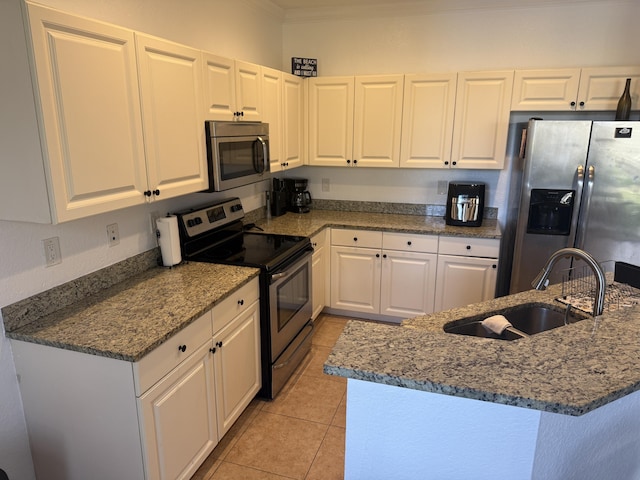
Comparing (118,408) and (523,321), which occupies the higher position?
(523,321)

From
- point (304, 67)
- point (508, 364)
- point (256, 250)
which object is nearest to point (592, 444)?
point (508, 364)

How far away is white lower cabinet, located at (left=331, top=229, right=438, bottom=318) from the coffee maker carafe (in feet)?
1.67

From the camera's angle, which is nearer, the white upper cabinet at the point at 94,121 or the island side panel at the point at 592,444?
the island side panel at the point at 592,444

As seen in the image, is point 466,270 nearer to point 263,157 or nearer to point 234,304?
point 263,157

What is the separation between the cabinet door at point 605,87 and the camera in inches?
118

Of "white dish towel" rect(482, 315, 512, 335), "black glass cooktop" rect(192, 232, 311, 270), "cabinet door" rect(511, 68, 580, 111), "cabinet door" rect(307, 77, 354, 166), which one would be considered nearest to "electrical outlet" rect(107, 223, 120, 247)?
"black glass cooktop" rect(192, 232, 311, 270)

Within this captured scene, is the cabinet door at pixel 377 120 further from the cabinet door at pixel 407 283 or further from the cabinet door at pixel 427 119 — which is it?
the cabinet door at pixel 407 283

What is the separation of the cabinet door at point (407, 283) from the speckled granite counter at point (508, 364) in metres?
2.21

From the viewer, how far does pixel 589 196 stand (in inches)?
115

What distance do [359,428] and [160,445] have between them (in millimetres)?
1046

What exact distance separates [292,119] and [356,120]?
0.55 metres

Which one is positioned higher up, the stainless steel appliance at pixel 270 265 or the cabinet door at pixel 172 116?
the cabinet door at pixel 172 116

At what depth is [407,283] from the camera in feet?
11.8

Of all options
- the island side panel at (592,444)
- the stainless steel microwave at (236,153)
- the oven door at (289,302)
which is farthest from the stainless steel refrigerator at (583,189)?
the island side panel at (592,444)
